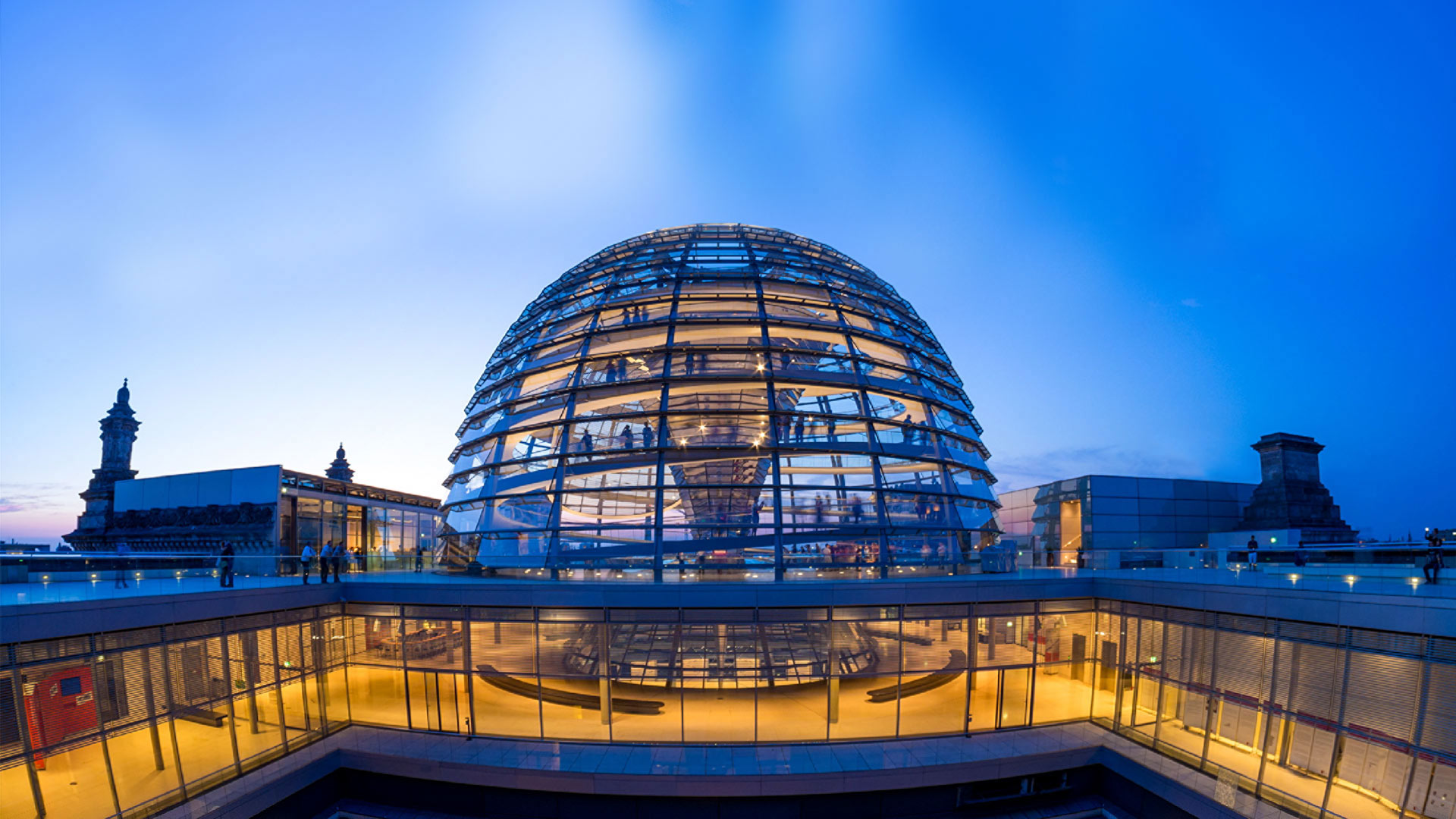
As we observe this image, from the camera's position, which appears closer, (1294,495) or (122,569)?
(122,569)

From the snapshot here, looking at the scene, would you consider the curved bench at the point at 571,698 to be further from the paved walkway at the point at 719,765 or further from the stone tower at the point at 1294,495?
the stone tower at the point at 1294,495

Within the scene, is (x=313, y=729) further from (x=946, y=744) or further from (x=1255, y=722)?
(x=1255, y=722)

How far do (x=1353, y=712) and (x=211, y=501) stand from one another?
3835 centimetres

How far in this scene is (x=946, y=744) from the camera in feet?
57.0

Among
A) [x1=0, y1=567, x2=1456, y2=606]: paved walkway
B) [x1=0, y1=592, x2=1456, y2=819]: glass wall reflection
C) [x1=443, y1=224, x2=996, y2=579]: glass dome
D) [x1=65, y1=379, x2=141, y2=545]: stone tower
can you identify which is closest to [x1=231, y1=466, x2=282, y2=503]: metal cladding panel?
[x1=443, y1=224, x2=996, y2=579]: glass dome

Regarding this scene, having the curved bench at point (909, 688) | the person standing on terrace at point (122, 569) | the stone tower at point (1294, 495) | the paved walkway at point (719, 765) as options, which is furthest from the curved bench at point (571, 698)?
the stone tower at point (1294, 495)

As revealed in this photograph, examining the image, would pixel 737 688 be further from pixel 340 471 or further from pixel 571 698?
pixel 340 471

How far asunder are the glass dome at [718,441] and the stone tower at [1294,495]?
26.9m

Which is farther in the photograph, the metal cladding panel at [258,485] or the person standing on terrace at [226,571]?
the metal cladding panel at [258,485]

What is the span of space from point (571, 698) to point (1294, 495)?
42.0 metres

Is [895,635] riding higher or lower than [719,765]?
higher

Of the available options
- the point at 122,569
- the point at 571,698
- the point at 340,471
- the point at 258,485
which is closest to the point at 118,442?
the point at 340,471

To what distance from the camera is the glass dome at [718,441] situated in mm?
19188

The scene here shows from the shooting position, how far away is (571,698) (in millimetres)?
18234
